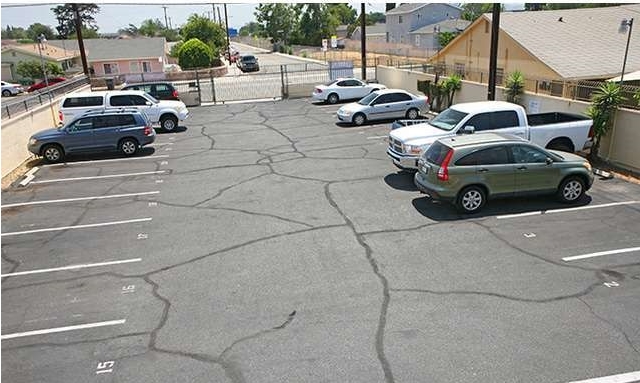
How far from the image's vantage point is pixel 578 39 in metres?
27.2

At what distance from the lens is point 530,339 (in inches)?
238

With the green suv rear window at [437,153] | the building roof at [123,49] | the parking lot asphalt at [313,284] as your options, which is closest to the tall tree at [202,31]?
the building roof at [123,49]

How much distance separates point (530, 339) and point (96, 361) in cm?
547

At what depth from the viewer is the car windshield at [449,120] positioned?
43.1 feet

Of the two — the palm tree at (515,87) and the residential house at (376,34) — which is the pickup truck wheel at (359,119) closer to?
the palm tree at (515,87)

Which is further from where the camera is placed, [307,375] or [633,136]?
[633,136]

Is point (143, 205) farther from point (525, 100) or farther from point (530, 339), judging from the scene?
point (525, 100)

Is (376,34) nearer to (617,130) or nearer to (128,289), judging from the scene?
(617,130)

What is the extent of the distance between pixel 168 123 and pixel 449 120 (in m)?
13.3

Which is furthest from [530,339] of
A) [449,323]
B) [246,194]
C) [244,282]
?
[246,194]

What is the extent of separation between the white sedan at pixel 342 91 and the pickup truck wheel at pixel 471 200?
60.3 ft

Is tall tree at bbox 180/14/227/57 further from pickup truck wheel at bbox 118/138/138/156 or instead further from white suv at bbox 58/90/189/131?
pickup truck wheel at bbox 118/138/138/156

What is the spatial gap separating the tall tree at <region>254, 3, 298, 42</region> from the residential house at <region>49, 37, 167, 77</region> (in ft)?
155

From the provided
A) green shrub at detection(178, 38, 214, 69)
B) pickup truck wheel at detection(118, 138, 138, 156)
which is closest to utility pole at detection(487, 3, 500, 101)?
pickup truck wheel at detection(118, 138, 138, 156)
